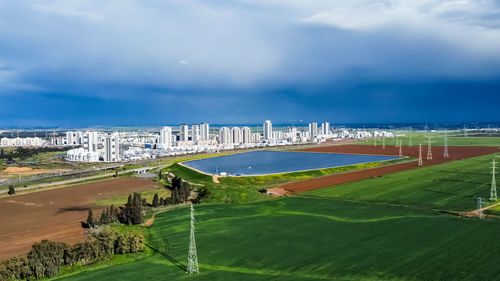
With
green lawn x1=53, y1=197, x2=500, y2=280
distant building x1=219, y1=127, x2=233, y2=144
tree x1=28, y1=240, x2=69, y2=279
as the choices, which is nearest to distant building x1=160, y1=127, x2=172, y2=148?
distant building x1=219, y1=127, x2=233, y2=144

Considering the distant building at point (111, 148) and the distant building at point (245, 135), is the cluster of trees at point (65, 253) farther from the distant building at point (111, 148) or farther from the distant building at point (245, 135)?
the distant building at point (245, 135)

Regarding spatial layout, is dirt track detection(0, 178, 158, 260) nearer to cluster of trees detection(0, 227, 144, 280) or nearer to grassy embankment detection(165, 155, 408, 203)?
cluster of trees detection(0, 227, 144, 280)

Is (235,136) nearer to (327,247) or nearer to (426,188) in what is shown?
(426,188)

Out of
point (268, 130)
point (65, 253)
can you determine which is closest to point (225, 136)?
point (268, 130)

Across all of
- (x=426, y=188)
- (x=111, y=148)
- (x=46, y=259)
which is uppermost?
(x=111, y=148)

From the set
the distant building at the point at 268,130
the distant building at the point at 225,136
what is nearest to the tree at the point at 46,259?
the distant building at the point at 225,136

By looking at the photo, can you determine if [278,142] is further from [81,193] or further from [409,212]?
[409,212]

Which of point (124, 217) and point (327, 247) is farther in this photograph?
point (124, 217)
